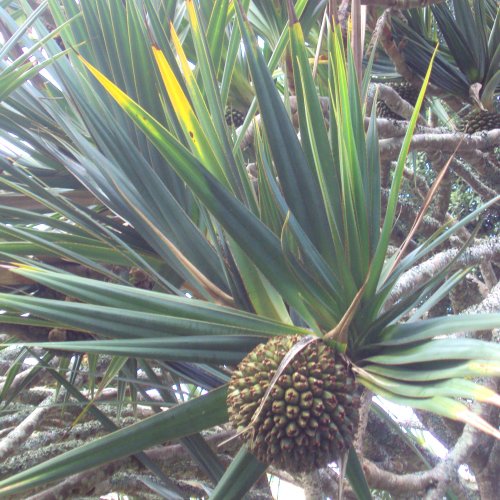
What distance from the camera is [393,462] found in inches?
78.1

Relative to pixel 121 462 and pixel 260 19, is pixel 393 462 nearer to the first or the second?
pixel 121 462

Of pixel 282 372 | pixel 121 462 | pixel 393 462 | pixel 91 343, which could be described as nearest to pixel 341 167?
pixel 282 372

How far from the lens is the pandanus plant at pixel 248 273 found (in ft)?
2.57

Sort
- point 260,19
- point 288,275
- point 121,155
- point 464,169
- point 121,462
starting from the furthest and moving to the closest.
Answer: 1. point 464,169
2. point 260,19
3. point 121,462
4. point 121,155
5. point 288,275

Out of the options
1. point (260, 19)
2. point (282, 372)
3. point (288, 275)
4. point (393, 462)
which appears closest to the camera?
point (282, 372)

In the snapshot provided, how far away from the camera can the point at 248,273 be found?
0.95 m

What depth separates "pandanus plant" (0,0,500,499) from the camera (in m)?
0.78

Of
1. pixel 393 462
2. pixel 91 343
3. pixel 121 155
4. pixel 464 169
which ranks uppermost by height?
pixel 121 155

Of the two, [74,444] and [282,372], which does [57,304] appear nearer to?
[282,372]

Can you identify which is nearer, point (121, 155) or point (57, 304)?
point (57, 304)

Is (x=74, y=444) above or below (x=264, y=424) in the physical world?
below

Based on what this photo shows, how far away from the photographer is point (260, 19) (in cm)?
215

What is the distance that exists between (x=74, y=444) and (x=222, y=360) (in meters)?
0.83

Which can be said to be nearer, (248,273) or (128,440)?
(128,440)
